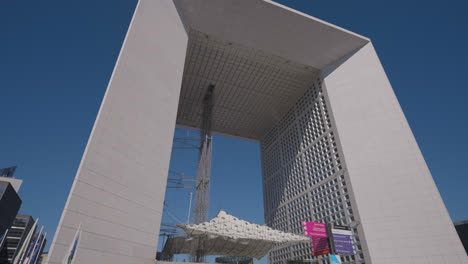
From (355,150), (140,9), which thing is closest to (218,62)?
(140,9)

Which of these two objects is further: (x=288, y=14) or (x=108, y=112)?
(x=288, y=14)

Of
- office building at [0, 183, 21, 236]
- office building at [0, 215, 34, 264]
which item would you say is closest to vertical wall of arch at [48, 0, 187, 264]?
office building at [0, 183, 21, 236]

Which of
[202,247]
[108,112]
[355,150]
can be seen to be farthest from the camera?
[355,150]

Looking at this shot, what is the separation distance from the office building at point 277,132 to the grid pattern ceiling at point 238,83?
0.44 ft

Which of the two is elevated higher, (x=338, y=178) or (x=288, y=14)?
(x=288, y=14)

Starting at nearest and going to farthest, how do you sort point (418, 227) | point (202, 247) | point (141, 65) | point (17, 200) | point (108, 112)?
point (108, 112) → point (141, 65) → point (418, 227) → point (202, 247) → point (17, 200)

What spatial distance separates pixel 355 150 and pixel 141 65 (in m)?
16.3

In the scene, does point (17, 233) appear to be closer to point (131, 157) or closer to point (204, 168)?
point (204, 168)

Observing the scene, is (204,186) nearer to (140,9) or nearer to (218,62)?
(218,62)

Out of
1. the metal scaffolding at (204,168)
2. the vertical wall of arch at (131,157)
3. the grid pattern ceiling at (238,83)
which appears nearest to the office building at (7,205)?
the grid pattern ceiling at (238,83)

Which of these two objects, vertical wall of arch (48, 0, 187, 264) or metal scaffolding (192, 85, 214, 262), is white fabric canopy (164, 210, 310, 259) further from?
vertical wall of arch (48, 0, 187, 264)

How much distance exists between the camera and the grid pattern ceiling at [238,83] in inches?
970

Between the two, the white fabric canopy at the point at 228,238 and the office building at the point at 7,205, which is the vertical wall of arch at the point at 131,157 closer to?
the white fabric canopy at the point at 228,238

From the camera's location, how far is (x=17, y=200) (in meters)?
69.3
